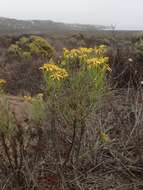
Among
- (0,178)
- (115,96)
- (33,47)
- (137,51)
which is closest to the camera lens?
(0,178)

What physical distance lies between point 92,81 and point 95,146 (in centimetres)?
103

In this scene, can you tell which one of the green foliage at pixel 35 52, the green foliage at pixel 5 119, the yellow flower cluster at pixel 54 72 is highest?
the yellow flower cluster at pixel 54 72

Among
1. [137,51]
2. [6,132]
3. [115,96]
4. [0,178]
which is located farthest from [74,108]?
[137,51]

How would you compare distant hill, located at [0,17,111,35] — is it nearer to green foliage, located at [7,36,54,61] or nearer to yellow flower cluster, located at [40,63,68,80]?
green foliage, located at [7,36,54,61]

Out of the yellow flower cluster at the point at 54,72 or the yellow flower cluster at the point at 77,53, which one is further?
the yellow flower cluster at the point at 77,53

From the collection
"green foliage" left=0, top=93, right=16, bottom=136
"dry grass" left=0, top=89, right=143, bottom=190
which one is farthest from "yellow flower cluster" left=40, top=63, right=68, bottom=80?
"dry grass" left=0, top=89, right=143, bottom=190

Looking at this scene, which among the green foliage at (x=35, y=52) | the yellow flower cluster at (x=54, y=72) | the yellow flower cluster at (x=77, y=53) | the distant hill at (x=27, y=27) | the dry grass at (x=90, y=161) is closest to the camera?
the yellow flower cluster at (x=54, y=72)

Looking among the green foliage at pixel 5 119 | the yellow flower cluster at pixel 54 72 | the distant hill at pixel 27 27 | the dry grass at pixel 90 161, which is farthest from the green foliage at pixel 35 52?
the distant hill at pixel 27 27

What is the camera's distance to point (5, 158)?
414 centimetres

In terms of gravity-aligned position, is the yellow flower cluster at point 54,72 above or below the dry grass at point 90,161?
above

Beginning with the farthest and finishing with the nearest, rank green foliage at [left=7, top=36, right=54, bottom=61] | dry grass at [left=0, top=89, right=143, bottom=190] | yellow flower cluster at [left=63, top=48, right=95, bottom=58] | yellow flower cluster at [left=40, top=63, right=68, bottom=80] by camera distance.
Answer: green foliage at [left=7, top=36, right=54, bottom=61] < dry grass at [left=0, top=89, right=143, bottom=190] < yellow flower cluster at [left=63, top=48, right=95, bottom=58] < yellow flower cluster at [left=40, top=63, right=68, bottom=80]

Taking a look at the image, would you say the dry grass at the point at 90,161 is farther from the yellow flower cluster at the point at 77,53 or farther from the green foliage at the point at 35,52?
the green foliage at the point at 35,52

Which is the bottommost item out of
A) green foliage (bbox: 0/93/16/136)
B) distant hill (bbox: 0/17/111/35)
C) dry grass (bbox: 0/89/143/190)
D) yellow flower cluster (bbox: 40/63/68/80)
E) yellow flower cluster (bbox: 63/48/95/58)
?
distant hill (bbox: 0/17/111/35)

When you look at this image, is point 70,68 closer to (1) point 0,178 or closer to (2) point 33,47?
(1) point 0,178
